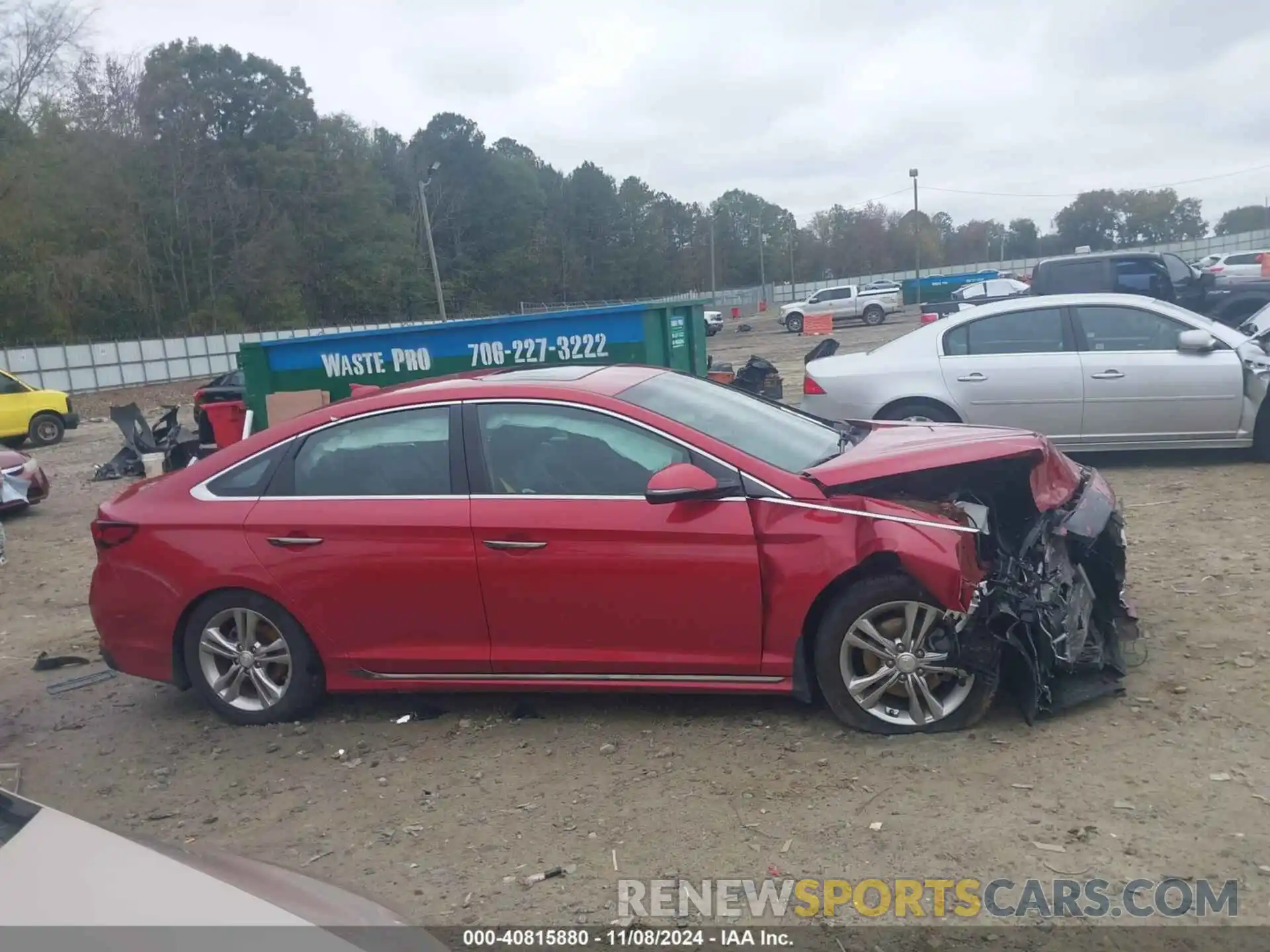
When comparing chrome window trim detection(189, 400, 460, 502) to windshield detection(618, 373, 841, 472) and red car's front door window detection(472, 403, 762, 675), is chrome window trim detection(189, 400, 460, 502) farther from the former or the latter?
windshield detection(618, 373, 841, 472)

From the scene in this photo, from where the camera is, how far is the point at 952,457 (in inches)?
180

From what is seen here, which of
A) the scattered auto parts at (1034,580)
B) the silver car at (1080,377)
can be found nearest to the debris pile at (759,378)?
the silver car at (1080,377)

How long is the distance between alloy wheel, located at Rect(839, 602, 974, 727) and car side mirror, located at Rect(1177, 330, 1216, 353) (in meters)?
5.45

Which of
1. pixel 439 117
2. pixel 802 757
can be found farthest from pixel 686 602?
pixel 439 117

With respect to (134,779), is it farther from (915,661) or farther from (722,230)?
(722,230)

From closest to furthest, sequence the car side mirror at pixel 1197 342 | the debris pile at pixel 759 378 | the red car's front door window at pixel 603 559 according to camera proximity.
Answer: the red car's front door window at pixel 603 559
the car side mirror at pixel 1197 342
the debris pile at pixel 759 378

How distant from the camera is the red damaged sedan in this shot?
430 cm

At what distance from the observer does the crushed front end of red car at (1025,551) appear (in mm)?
4215

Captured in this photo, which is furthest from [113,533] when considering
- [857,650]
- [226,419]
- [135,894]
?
[226,419]

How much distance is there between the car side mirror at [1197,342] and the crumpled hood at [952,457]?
4042mm

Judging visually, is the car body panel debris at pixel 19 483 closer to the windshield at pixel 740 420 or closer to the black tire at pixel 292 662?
the black tire at pixel 292 662

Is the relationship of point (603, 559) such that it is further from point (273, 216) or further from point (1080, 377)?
point (273, 216)

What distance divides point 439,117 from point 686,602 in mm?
78364

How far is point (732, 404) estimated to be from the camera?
5.33 m
